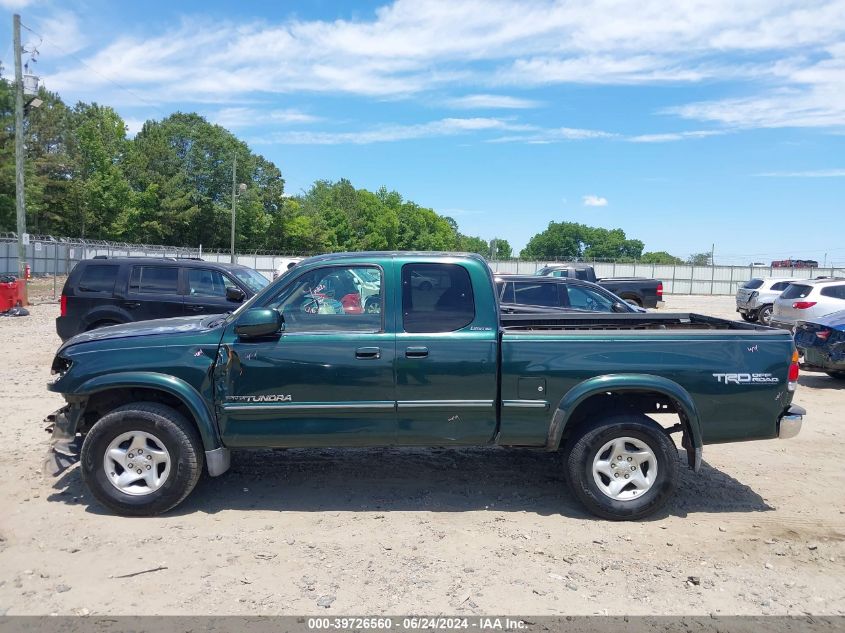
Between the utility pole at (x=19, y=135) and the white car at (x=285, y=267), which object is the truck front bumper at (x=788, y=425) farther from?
the utility pole at (x=19, y=135)

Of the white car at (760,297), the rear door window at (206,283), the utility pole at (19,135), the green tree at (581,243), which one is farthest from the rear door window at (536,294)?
A: the green tree at (581,243)

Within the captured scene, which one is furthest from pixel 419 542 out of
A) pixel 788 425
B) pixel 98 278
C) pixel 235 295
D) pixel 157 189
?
pixel 157 189

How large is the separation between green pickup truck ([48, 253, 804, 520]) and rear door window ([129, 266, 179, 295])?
19.3 ft

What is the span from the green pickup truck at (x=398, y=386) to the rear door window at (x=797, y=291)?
12.9 meters

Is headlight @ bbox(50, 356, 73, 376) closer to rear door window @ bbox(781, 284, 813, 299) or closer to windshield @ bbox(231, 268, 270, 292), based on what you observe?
windshield @ bbox(231, 268, 270, 292)

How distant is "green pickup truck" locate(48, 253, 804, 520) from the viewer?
4953 millimetres

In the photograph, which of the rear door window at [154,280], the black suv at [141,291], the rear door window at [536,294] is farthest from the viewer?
the rear door window at [536,294]

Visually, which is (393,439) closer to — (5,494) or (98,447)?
(98,447)

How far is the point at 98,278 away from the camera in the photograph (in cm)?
1075

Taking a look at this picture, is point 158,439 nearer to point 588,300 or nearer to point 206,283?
point 206,283

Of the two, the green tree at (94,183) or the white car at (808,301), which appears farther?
the green tree at (94,183)

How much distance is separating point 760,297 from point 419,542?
21591 millimetres

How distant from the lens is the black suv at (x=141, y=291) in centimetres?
1056

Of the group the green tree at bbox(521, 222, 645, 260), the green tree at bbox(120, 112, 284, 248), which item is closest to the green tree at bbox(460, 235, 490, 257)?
the green tree at bbox(521, 222, 645, 260)
